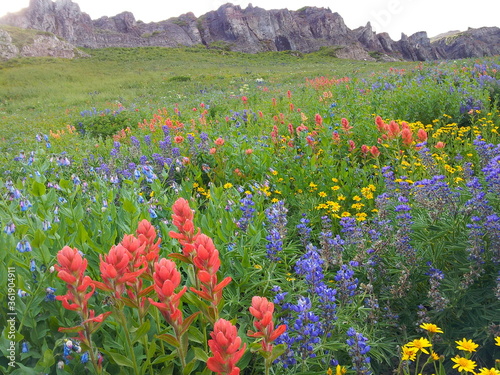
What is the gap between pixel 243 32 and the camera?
89.6 metres

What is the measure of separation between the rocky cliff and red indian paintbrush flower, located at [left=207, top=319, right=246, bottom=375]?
86638 millimetres

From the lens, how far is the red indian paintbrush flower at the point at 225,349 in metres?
0.85

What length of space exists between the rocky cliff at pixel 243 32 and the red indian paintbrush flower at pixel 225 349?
3411 inches

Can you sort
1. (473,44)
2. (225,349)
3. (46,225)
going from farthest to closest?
(473,44) < (46,225) < (225,349)

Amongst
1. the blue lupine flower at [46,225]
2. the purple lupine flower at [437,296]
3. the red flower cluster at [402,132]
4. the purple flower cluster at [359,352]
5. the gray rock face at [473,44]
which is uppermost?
the gray rock face at [473,44]

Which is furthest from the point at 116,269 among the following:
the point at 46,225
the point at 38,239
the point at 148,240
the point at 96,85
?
the point at 96,85

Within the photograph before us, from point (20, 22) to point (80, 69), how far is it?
70685 mm

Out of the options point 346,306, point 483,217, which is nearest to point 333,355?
point 346,306

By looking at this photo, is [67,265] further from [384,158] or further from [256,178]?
[384,158]

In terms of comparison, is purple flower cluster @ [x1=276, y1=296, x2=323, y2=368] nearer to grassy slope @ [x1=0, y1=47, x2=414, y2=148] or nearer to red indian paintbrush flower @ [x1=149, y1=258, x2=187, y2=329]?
red indian paintbrush flower @ [x1=149, y1=258, x2=187, y2=329]

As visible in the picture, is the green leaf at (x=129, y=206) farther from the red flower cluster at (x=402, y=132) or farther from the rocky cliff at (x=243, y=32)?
the rocky cliff at (x=243, y=32)

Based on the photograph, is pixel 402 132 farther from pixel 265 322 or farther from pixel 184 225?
pixel 265 322

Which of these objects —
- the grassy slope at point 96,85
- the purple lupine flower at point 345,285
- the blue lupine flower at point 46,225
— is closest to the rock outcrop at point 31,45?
the grassy slope at point 96,85

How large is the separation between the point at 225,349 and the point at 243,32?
97.5 metres
